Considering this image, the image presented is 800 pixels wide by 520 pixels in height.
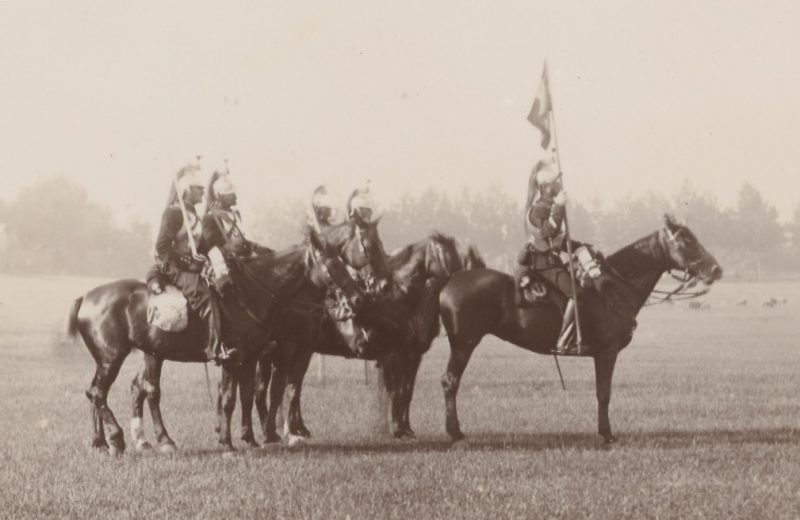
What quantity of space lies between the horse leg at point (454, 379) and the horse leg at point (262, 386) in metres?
2.68

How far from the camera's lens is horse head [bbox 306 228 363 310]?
477 inches

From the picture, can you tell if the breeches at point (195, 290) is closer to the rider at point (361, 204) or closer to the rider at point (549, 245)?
the rider at point (361, 204)

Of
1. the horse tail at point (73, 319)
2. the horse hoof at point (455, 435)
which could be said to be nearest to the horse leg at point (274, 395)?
the horse hoof at point (455, 435)

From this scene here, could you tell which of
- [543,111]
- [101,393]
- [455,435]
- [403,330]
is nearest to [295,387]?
[403,330]

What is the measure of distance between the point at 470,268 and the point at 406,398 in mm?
2256

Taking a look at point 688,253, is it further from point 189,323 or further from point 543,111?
point 189,323

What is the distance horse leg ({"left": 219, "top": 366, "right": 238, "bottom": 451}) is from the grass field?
0.31m

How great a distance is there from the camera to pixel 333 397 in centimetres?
1839

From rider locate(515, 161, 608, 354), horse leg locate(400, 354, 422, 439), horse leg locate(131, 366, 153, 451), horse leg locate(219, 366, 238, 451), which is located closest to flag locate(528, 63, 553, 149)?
rider locate(515, 161, 608, 354)

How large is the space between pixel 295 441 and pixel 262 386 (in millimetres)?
1394

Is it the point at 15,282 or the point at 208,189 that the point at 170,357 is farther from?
the point at 15,282

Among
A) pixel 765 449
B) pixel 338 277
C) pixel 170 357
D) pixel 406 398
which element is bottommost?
pixel 765 449

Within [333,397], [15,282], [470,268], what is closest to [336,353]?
[470,268]

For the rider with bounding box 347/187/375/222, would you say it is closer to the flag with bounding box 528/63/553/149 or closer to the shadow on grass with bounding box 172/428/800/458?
the flag with bounding box 528/63/553/149
